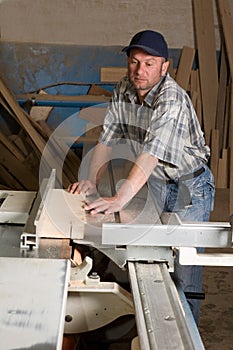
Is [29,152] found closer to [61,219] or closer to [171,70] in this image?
[171,70]

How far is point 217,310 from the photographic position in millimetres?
3025

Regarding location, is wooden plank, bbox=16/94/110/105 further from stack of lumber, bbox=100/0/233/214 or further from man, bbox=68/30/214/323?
man, bbox=68/30/214/323

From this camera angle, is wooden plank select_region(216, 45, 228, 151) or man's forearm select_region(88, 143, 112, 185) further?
wooden plank select_region(216, 45, 228, 151)

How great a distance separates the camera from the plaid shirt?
1953 millimetres

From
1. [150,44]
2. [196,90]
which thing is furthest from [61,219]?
[196,90]

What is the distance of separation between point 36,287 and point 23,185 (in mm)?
2666

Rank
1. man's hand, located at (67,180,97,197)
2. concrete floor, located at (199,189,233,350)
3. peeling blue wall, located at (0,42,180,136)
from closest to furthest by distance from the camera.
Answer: man's hand, located at (67,180,97,197) → concrete floor, located at (199,189,233,350) → peeling blue wall, located at (0,42,180,136)

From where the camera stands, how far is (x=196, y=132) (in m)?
2.18

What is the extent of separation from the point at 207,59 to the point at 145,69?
1.98m

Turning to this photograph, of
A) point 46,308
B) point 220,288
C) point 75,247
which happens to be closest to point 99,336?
point 75,247

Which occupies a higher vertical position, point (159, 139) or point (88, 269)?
point (159, 139)

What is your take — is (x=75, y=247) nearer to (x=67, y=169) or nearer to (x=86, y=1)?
(x=67, y=169)

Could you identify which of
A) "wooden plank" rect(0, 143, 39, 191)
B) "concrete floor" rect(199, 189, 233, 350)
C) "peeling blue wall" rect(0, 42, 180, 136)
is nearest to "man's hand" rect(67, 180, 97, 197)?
"concrete floor" rect(199, 189, 233, 350)

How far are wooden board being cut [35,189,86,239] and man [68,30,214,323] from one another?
0.15m
